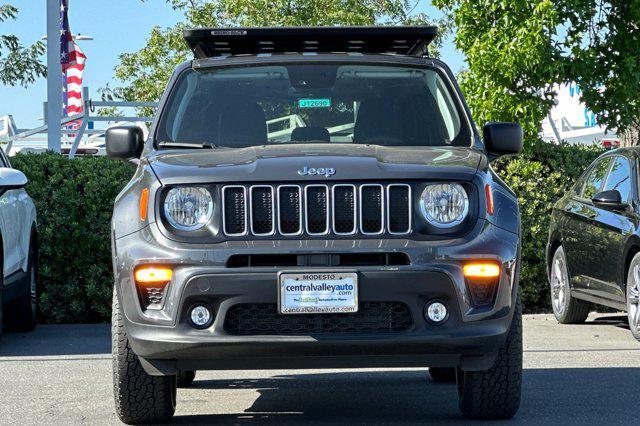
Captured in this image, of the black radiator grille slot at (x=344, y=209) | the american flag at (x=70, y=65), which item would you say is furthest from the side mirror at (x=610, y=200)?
the american flag at (x=70, y=65)

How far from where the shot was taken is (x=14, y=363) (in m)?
10.7

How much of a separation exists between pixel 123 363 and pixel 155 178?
97 cm

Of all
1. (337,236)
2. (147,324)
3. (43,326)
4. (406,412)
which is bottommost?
(43,326)

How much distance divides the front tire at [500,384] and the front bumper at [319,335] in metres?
0.37

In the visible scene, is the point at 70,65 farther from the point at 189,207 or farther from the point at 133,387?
the point at 189,207

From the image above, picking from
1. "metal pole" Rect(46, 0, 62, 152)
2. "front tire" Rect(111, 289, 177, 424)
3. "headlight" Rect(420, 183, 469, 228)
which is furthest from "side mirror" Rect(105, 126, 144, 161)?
"metal pole" Rect(46, 0, 62, 152)

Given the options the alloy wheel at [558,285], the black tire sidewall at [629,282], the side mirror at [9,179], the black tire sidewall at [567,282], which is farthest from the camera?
the alloy wheel at [558,285]

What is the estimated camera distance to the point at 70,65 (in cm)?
2384

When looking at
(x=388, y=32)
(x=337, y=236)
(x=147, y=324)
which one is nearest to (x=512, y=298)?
(x=337, y=236)

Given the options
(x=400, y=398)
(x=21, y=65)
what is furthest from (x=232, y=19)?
(x=400, y=398)

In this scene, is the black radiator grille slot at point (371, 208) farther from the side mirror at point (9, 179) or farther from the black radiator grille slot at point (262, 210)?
the side mirror at point (9, 179)

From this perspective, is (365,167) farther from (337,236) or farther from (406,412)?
(406,412)

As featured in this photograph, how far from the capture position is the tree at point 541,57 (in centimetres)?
1591

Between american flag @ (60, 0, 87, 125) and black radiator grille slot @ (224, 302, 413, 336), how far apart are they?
16.3 metres
